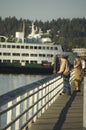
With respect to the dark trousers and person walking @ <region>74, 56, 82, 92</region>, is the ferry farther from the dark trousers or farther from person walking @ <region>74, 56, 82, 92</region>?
the dark trousers

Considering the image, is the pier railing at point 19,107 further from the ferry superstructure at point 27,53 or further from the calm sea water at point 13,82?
the ferry superstructure at point 27,53

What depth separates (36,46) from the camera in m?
80.7

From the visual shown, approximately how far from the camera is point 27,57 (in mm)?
79312

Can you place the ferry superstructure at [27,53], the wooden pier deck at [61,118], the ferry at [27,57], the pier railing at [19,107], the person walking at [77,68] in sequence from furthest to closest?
the ferry superstructure at [27,53] < the ferry at [27,57] < the person walking at [77,68] < the wooden pier deck at [61,118] < the pier railing at [19,107]

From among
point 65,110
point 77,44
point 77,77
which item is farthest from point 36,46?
point 77,44

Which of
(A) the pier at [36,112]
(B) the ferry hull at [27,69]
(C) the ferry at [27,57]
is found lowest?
(B) the ferry hull at [27,69]

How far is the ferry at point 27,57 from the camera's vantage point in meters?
75.8

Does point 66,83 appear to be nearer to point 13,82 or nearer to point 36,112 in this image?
point 36,112

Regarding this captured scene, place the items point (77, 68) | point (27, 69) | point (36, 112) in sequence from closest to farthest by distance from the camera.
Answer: point (36, 112) → point (77, 68) → point (27, 69)

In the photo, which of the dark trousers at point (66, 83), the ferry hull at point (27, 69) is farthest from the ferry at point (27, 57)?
the dark trousers at point (66, 83)

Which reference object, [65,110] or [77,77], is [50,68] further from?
[65,110]

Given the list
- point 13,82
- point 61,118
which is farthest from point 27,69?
point 61,118

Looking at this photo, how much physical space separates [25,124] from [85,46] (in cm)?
18688

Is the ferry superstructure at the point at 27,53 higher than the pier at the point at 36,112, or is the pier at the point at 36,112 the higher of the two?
the pier at the point at 36,112
